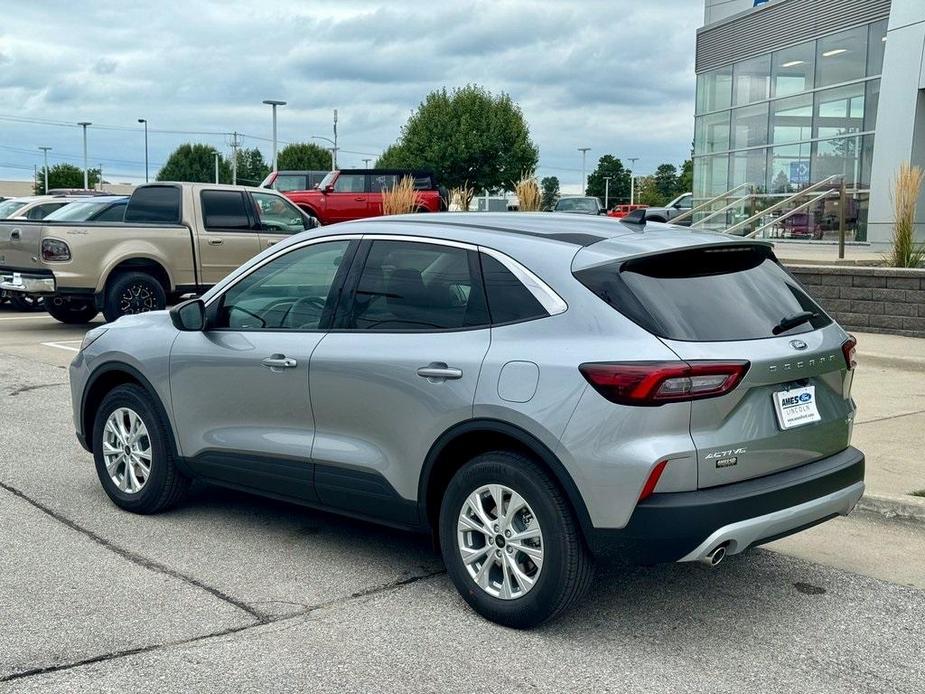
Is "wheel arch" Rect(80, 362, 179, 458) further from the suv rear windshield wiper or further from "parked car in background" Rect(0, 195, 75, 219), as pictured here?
"parked car in background" Rect(0, 195, 75, 219)

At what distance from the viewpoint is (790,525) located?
437 cm

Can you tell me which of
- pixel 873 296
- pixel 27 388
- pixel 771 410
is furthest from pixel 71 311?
pixel 771 410

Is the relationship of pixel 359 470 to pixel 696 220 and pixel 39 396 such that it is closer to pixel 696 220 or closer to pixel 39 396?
pixel 39 396

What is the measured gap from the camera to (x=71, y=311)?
17.0 m

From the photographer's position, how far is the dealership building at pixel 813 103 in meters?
20.9

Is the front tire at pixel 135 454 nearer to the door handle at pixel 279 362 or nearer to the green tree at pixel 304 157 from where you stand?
the door handle at pixel 279 362

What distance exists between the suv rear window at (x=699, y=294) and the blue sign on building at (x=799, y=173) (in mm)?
23557

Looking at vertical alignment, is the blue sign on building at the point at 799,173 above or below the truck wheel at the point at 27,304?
above

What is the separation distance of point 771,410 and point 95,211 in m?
13.6

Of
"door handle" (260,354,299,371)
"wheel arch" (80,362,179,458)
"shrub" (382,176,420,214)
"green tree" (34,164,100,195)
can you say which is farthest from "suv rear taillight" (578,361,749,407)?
"green tree" (34,164,100,195)

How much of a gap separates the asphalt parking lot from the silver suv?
1.05ft

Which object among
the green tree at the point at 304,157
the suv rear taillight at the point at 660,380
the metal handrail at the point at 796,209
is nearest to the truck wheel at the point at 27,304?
the metal handrail at the point at 796,209

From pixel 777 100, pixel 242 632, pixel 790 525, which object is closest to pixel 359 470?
pixel 242 632

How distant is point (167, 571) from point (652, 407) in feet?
8.25
